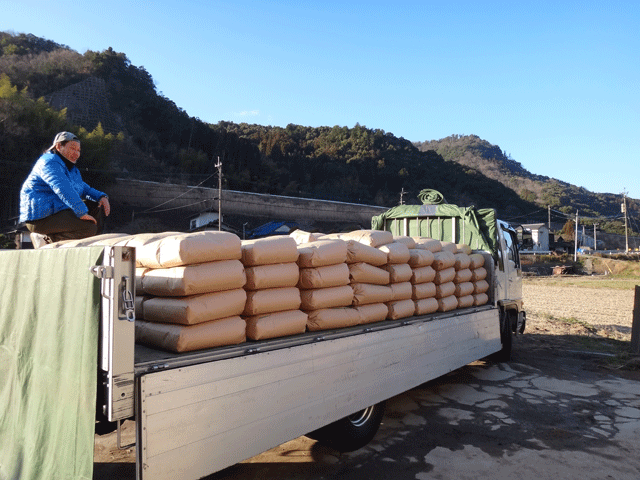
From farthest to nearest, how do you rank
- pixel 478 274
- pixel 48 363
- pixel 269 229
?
pixel 269 229, pixel 478 274, pixel 48 363

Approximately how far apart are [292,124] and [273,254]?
8221 cm

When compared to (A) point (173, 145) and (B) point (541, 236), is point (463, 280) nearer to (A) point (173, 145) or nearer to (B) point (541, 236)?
(A) point (173, 145)

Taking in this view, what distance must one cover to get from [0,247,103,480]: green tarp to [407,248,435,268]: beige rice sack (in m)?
3.33

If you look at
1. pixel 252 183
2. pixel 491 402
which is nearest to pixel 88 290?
pixel 491 402

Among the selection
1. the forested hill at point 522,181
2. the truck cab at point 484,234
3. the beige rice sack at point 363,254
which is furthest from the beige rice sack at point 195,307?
the forested hill at point 522,181

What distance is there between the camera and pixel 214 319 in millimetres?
2941

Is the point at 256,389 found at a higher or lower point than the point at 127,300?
lower

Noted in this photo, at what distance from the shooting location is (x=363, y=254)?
4090mm

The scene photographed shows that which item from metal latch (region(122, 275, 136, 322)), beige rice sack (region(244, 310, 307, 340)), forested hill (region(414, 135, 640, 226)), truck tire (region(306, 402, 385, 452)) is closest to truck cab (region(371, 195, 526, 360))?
truck tire (region(306, 402, 385, 452))

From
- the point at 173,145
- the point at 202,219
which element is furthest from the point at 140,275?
the point at 173,145

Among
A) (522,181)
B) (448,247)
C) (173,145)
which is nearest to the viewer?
(448,247)

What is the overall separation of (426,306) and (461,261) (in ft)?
3.89

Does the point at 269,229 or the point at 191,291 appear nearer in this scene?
the point at 191,291

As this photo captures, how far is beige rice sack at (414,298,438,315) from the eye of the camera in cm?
488
